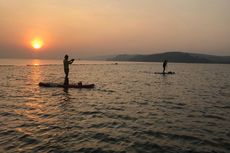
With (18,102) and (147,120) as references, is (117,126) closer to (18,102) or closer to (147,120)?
(147,120)

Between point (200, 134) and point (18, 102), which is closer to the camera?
point (200, 134)

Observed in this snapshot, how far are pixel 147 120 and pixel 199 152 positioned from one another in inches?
196

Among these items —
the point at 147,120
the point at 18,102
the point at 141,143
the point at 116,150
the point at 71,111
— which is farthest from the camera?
the point at 18,102

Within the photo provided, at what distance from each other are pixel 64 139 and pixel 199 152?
18.2 ft

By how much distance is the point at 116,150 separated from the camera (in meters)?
9.69

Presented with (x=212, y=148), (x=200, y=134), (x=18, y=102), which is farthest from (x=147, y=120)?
(x=18, y=102)

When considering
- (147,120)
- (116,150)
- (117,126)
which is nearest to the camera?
(116,150)

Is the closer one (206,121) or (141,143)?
(141,143)

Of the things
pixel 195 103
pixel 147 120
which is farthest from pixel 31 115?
pixel 195 103

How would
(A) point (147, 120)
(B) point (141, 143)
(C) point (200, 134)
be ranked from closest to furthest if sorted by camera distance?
(B) point (141, 143) < (C) point (200, 134) < (A) point (147, 120)

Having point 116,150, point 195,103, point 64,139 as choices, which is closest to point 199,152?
point 116,150

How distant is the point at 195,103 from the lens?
814 inches

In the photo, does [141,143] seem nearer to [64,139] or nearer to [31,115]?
[64,139]

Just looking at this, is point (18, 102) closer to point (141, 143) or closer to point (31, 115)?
point (31, 115)
